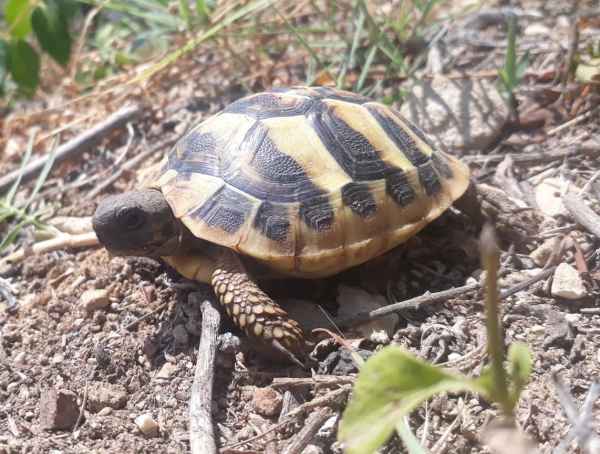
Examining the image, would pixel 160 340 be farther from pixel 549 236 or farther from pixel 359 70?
pixel 359 70

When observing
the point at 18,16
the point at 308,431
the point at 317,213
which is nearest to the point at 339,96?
the point at 317,213

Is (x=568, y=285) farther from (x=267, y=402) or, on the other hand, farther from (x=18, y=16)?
(x=18, y=16)

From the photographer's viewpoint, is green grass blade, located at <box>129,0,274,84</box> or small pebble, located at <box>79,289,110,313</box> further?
green grass blade, located at <box>129,0,274,84</box>

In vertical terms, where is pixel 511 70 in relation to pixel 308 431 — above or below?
above

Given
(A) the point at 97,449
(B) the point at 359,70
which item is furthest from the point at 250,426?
(B) the point at 359,70

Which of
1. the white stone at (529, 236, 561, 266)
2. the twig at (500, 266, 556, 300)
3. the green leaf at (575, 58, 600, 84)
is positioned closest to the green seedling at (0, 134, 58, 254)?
the twig at (500, 266, 556, 300)

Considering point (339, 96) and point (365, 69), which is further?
point (365, 69)

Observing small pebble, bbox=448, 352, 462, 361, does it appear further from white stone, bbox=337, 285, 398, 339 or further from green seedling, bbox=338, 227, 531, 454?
green seedling, bbox=338, 227, 531, 454
